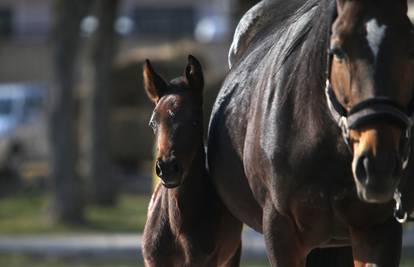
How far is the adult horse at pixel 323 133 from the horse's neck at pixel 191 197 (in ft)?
0.22

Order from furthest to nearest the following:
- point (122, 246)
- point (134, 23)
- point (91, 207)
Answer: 1. point (134, 23)
2. point (91, 207)
3. point (122, 246)

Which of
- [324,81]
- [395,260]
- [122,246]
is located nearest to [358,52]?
[324,81]

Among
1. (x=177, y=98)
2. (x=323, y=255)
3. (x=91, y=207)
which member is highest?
(x=177, y=98)

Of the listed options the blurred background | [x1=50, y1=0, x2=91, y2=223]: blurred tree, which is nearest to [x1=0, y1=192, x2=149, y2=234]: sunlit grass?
the blurred background

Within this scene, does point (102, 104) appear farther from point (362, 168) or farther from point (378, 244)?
point (362, 168)

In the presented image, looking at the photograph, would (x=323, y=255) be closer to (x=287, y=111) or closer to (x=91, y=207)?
(x=287, y=111)

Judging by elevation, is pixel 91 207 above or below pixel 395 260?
below

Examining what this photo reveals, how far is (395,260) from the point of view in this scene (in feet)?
18.6

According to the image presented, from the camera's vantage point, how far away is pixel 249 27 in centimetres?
721

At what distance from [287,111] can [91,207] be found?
1872 cm

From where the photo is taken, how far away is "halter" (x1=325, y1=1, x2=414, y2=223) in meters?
5.04

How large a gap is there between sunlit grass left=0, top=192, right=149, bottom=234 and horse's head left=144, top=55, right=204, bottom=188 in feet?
43.7

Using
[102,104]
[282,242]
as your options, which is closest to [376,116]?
[282,242]

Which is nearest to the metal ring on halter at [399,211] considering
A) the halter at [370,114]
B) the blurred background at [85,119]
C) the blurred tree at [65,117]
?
the halter at [370,114]
